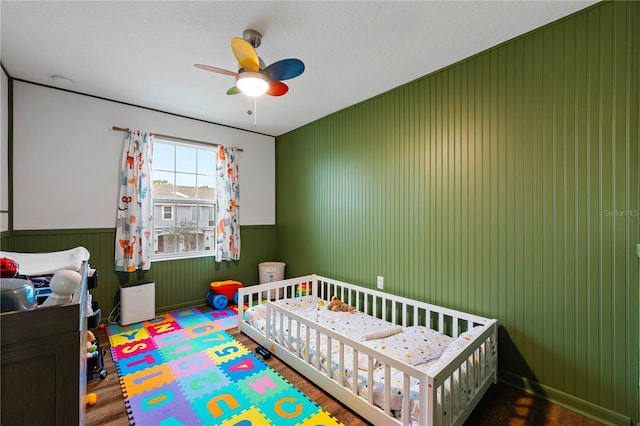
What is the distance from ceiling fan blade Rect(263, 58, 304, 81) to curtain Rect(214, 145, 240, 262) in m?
2.16

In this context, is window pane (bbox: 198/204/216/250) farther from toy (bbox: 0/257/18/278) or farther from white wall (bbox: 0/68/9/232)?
toy (bbox: 0/257/18/278)

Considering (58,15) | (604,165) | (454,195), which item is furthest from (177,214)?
(604,165)

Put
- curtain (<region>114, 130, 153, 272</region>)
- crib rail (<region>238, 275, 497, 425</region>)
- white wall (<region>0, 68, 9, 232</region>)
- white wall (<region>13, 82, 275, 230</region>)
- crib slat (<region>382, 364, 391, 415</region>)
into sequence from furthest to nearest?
curtain (<region>114, 130, 153, 272</region>)
white wall (<region>13, 82, 275, 230</region>)
white wall (<region>0, 68, 9, 232</region>)
crib slat (<region>382, 364, 391, 415</region>)
crib rail (<region>238, 275, 497, 425</region>)

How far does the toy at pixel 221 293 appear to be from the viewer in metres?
3.60

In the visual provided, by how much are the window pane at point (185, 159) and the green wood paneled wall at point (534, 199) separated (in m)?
2.32

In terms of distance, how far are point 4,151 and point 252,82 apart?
94.4 inches

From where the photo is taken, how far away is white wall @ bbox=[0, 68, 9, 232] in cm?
244

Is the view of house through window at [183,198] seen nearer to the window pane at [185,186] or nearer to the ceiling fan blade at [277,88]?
the window pane at [185,186]

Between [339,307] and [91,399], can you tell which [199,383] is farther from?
[339,307]

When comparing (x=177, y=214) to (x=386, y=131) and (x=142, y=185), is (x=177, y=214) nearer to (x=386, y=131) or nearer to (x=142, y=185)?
(x=142, y=185)

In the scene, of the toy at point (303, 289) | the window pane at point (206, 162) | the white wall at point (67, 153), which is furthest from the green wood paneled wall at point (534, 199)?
the white wall at point (67, 153)

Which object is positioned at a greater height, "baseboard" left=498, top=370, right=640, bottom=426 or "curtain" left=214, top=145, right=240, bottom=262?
"curtain" left=214, top=145, right=240, bottom=262

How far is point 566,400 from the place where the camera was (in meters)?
1.84

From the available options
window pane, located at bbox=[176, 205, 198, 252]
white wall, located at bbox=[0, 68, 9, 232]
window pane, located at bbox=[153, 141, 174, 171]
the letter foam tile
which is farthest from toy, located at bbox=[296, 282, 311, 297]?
white wall, located at bbox=[0, 68, 9, 232]
